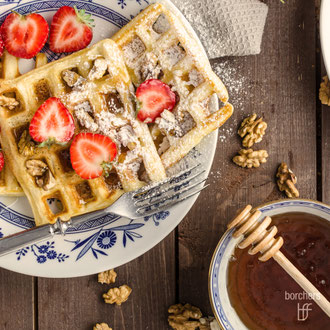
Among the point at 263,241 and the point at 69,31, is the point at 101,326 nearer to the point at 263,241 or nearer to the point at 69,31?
the point at 263,241

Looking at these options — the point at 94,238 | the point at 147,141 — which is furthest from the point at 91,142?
the point at 94,238

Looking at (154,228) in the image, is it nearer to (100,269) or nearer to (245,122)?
(100,269)

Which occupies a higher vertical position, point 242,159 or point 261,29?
point 261,29

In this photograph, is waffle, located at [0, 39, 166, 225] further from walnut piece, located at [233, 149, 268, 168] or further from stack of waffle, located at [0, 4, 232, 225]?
walnut piece, located at [233, 149, 268, 168]

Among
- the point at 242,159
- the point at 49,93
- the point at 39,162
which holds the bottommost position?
the point at 242,159

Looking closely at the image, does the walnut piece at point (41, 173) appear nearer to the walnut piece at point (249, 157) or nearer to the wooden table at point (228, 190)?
the wooden table at point (228, 190)
